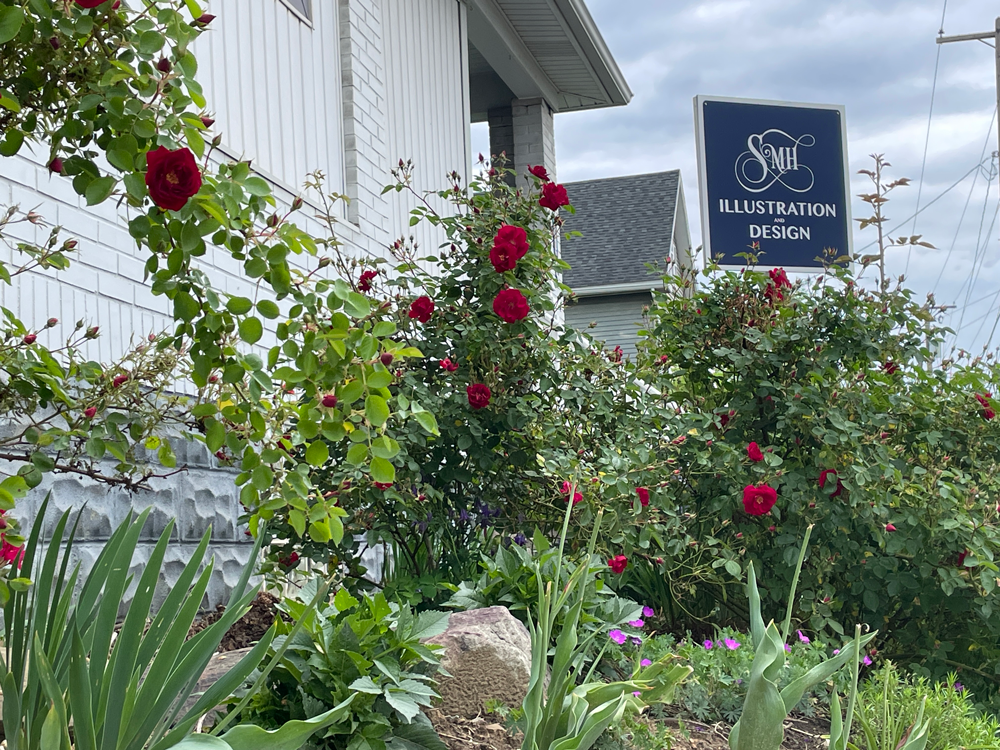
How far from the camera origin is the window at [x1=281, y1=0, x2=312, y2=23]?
17.4 ft

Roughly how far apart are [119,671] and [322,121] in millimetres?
4509

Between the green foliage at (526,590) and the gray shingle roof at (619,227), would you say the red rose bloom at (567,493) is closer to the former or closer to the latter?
the green foliage at (526,590)

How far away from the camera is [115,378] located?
7.29ft

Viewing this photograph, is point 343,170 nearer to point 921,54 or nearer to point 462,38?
point 462,38

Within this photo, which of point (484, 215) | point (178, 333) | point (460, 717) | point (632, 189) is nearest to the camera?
point (178, 333)

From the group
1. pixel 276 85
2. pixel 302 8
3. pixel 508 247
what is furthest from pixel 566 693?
pixel 302 8

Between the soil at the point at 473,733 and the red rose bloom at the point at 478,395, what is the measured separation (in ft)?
3.95

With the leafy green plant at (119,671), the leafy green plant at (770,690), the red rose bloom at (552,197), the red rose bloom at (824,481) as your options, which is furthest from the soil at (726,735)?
the red rose bloom at (552,197)

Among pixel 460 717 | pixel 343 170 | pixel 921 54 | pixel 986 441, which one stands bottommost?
pixel 460 717

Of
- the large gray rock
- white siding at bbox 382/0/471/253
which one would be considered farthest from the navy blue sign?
the large gray rock

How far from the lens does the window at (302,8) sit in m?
5.29

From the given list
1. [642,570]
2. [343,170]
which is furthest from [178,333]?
[343,170]

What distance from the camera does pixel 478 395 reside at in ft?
10.9

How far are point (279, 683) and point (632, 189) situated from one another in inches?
832
